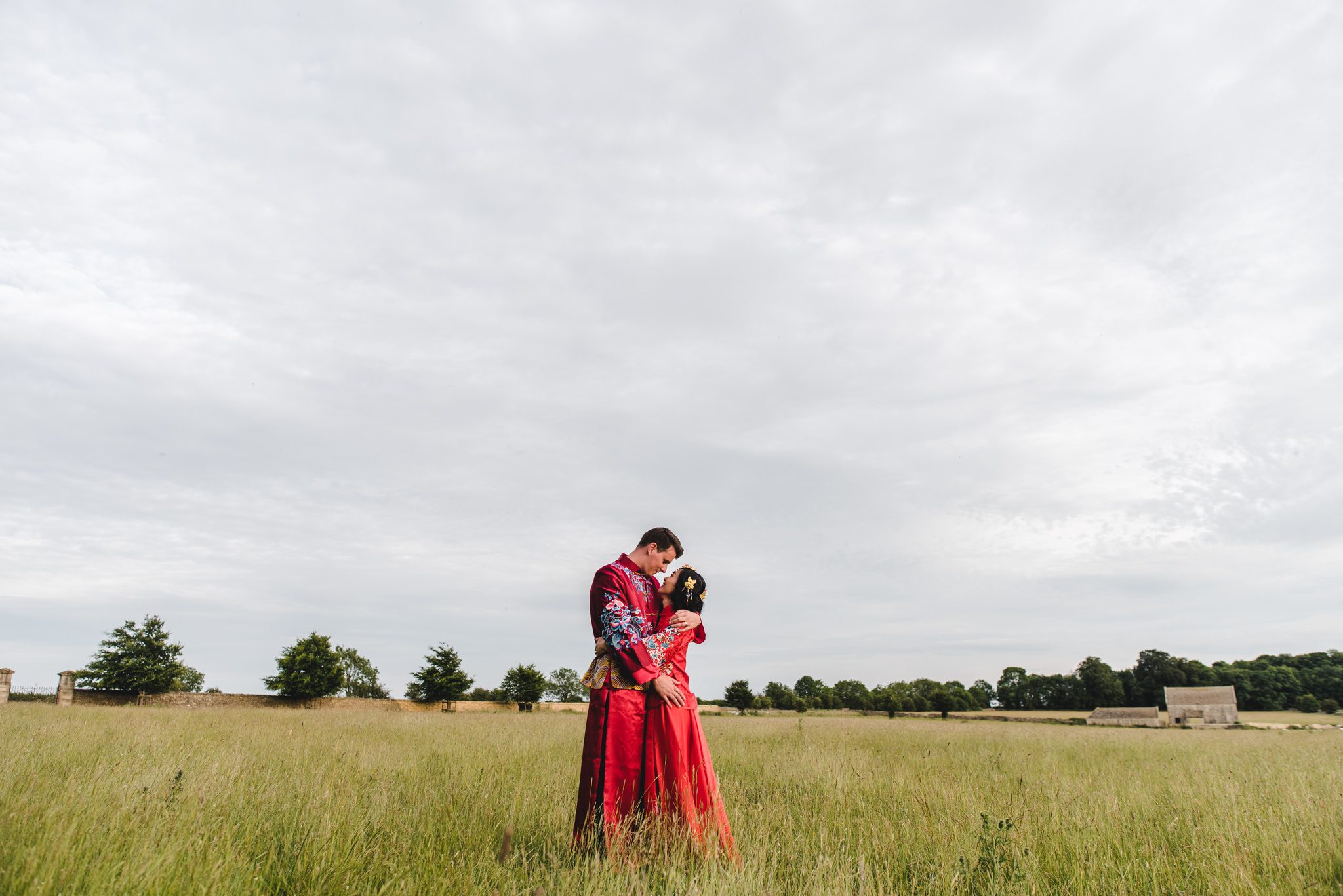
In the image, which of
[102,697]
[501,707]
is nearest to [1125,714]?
[501,707]

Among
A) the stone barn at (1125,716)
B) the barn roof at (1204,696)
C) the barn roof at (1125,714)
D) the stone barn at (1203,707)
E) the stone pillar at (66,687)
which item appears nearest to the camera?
the stone pillar at (66,687)

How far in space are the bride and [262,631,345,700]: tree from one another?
156ft

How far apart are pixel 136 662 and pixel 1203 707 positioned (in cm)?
7963

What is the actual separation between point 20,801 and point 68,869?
3.95ft

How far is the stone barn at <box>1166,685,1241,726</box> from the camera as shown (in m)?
58.8

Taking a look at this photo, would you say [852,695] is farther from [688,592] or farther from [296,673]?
[688,592]

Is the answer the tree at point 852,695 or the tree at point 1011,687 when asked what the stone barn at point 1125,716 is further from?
the tree at point 1011,687

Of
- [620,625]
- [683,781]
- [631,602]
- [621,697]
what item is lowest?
[683,781]

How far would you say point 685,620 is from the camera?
4551 mm

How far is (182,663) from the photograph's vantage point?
4125 centimetres

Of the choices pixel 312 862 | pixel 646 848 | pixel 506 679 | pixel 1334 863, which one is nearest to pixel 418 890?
pixel 312 862

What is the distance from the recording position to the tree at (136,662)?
38.1m

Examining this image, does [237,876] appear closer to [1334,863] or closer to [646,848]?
[646,848]

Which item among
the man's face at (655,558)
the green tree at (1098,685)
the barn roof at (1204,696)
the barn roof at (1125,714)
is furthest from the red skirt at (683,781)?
the green tree at (1098,685)
